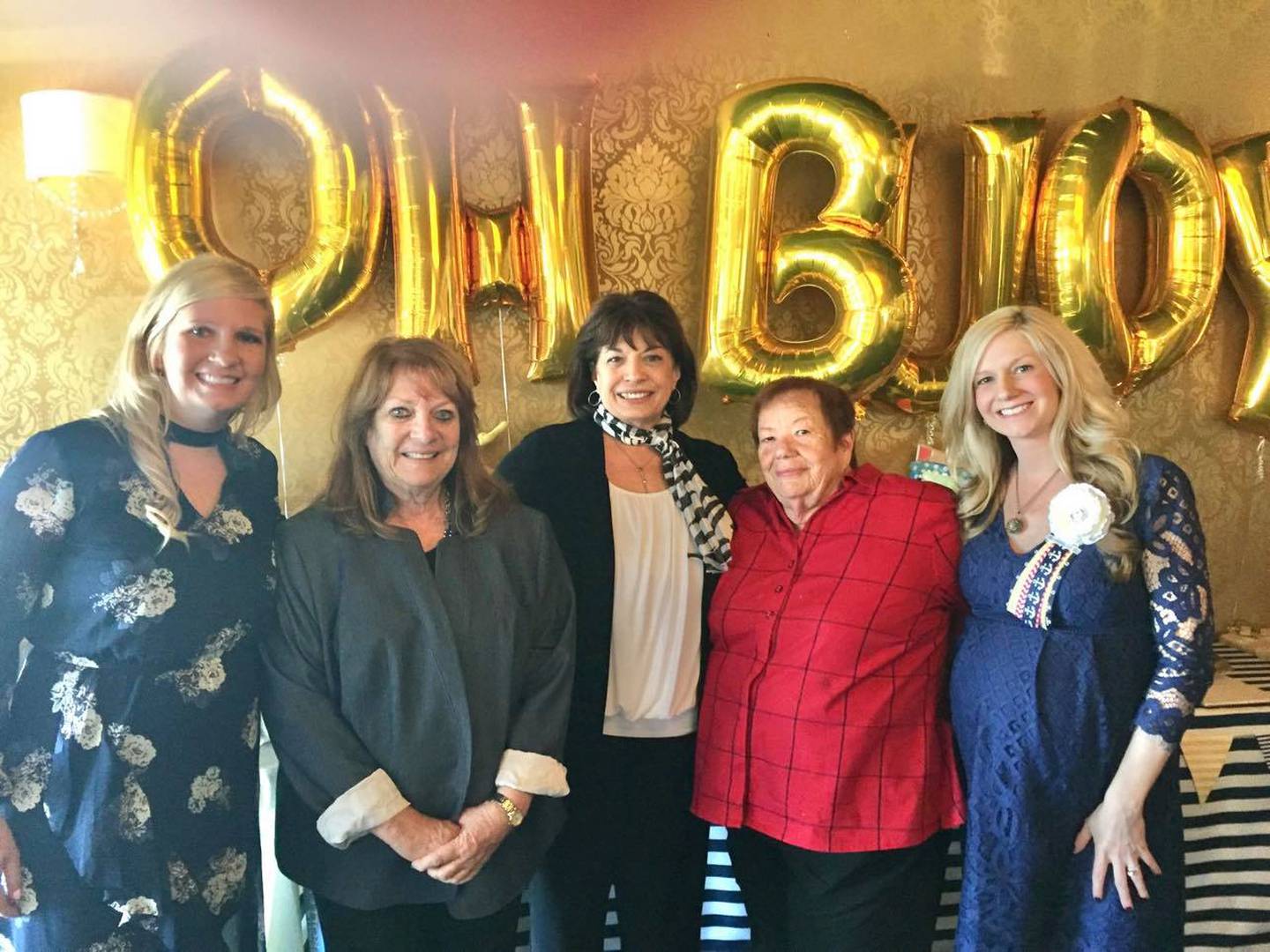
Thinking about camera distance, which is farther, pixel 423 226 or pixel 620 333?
pixel 423 226

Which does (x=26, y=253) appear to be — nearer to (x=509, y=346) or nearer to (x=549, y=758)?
(x=509, y=346)

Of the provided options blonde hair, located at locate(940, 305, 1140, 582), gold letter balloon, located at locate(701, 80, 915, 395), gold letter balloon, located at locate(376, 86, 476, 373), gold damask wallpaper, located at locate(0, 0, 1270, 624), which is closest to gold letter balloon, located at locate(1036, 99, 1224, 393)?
gold damask wallpaper, located at locate(0, 0, 1270, 624)

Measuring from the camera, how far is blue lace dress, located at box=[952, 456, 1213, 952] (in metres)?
1.41

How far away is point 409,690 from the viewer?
4.39 feet

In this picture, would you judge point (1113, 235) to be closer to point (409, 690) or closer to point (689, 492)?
point (689, 492)

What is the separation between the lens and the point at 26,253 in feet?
7.26

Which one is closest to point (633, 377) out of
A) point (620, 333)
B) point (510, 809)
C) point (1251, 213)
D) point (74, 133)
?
point (620, 333)

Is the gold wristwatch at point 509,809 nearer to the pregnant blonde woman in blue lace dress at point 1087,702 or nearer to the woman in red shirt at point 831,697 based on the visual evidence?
the woman in red shirt at point 831,697

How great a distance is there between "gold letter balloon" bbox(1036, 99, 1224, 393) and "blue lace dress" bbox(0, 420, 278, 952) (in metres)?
2.16

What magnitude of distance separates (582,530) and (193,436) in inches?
25.0

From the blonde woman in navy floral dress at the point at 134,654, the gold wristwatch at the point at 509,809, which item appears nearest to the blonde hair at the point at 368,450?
the blonde woman in navy floral dress at the point at 134,654

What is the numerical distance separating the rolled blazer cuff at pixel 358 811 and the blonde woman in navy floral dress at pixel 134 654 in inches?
6.8

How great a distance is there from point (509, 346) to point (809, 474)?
3.68 ft

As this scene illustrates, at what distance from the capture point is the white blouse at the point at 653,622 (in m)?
1.58
